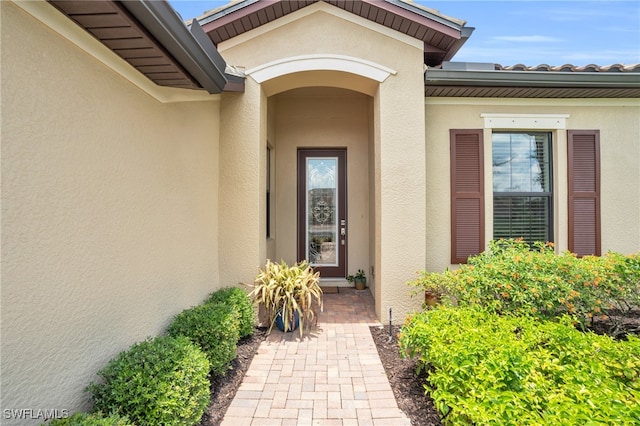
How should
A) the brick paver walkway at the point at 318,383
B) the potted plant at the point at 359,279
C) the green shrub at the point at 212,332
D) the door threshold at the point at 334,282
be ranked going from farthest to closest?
1. the door threshold at the point at 334,282
2. the potted plant at the point at 359,279
3. the green shrub at the point at 212,332
4. the brick paver walkway at the point at 318,383

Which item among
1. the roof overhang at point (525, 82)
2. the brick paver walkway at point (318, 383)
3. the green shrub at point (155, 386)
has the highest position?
the roof overhang at point (525, 82)

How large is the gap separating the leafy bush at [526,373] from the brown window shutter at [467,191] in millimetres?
2078

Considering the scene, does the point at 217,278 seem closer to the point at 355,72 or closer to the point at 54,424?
the point at 54,424

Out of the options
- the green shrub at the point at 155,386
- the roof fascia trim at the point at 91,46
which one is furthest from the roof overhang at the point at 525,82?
the green shrub at the point at 155,386

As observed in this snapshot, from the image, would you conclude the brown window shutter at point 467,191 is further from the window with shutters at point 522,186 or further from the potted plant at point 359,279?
the potted plant at point 359,279

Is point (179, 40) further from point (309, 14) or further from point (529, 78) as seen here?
point (529, 78)

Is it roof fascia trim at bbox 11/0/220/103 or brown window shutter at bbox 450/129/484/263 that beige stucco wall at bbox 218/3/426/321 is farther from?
roof fascia trim at bbox 11/0/220/103

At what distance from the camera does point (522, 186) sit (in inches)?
214

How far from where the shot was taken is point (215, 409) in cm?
292

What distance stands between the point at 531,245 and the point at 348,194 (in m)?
3.66

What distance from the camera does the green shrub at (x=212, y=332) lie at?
3162 millimetres

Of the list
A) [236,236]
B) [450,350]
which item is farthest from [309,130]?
[450,350]

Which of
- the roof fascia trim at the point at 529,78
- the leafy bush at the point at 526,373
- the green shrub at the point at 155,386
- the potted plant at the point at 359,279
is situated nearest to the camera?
the leafy bush at the point at 526,373

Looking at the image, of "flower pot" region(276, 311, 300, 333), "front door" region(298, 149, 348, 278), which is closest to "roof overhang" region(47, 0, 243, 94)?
"flower pot" region(276, 311, 300, 333)
